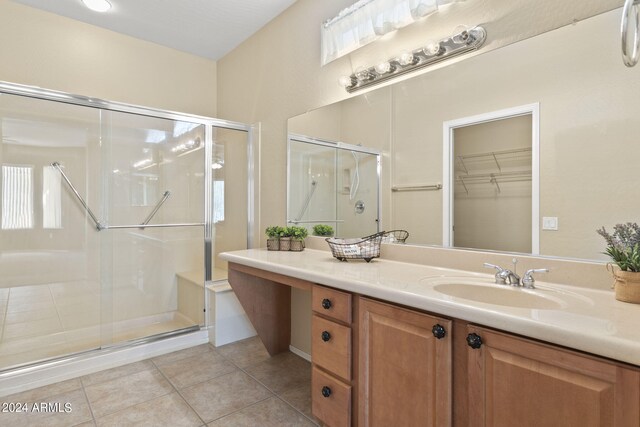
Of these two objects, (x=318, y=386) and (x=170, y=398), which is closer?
(x=318, y=386)

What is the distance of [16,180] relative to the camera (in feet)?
7.64

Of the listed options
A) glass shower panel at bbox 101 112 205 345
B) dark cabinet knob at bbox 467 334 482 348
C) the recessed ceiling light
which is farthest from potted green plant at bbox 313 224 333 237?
the recessed ceiling light

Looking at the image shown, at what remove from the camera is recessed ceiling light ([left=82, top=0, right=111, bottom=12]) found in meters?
2.43

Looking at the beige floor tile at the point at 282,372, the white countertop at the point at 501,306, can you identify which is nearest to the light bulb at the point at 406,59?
the white countertop at the point at 501,306

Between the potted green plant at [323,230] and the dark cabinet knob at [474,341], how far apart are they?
139 cm

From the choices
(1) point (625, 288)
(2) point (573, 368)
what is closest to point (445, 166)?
(1) point (625, 288)

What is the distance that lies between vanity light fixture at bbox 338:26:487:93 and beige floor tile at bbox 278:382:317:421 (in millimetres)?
1900

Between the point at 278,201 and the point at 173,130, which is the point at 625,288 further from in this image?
the point at 173,130

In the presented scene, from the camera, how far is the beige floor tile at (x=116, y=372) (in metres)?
2.15

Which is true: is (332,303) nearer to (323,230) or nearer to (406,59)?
(323,230)

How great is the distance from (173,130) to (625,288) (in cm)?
309

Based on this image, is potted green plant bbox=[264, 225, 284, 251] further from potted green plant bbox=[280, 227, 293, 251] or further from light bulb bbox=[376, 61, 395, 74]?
light bulb bbox=[376, 61, 395, 74]

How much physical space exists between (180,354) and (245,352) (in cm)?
50

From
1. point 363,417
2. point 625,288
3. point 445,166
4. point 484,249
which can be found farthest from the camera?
point 445,166
